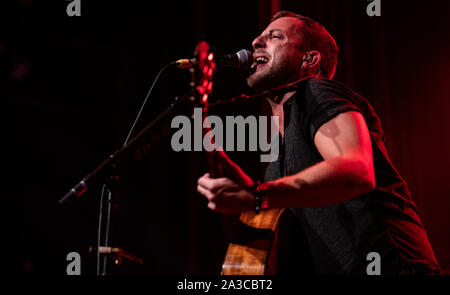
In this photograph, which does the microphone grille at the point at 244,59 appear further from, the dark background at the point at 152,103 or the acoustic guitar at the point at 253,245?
the dark background at the point at 152,103

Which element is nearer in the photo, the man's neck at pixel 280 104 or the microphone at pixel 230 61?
the microphone at pixel 230 61

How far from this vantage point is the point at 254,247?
6.74ft

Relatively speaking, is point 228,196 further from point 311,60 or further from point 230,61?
point 311,60

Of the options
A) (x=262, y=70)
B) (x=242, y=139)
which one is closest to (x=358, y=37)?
(x=242, y=139)

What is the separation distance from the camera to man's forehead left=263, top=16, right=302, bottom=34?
2857 mm

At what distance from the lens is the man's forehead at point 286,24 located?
9.37ft

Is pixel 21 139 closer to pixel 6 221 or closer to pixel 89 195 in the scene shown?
pixel 89 195

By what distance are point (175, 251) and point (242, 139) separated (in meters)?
1.23

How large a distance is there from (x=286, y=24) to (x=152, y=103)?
2080 mm

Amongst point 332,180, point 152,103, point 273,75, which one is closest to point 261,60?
point 273,75

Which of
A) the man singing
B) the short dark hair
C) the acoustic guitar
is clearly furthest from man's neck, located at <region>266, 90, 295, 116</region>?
the acoustic guitar

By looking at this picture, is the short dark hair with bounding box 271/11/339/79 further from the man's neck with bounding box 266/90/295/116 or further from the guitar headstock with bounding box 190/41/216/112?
the guitar headstock with bounding box 190/41/216/112

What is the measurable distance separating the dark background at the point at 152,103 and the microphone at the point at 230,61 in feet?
5.74

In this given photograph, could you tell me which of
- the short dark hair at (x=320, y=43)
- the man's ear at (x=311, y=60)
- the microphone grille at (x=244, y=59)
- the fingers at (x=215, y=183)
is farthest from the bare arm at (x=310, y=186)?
the short dark hair at (x=320, y=43)
